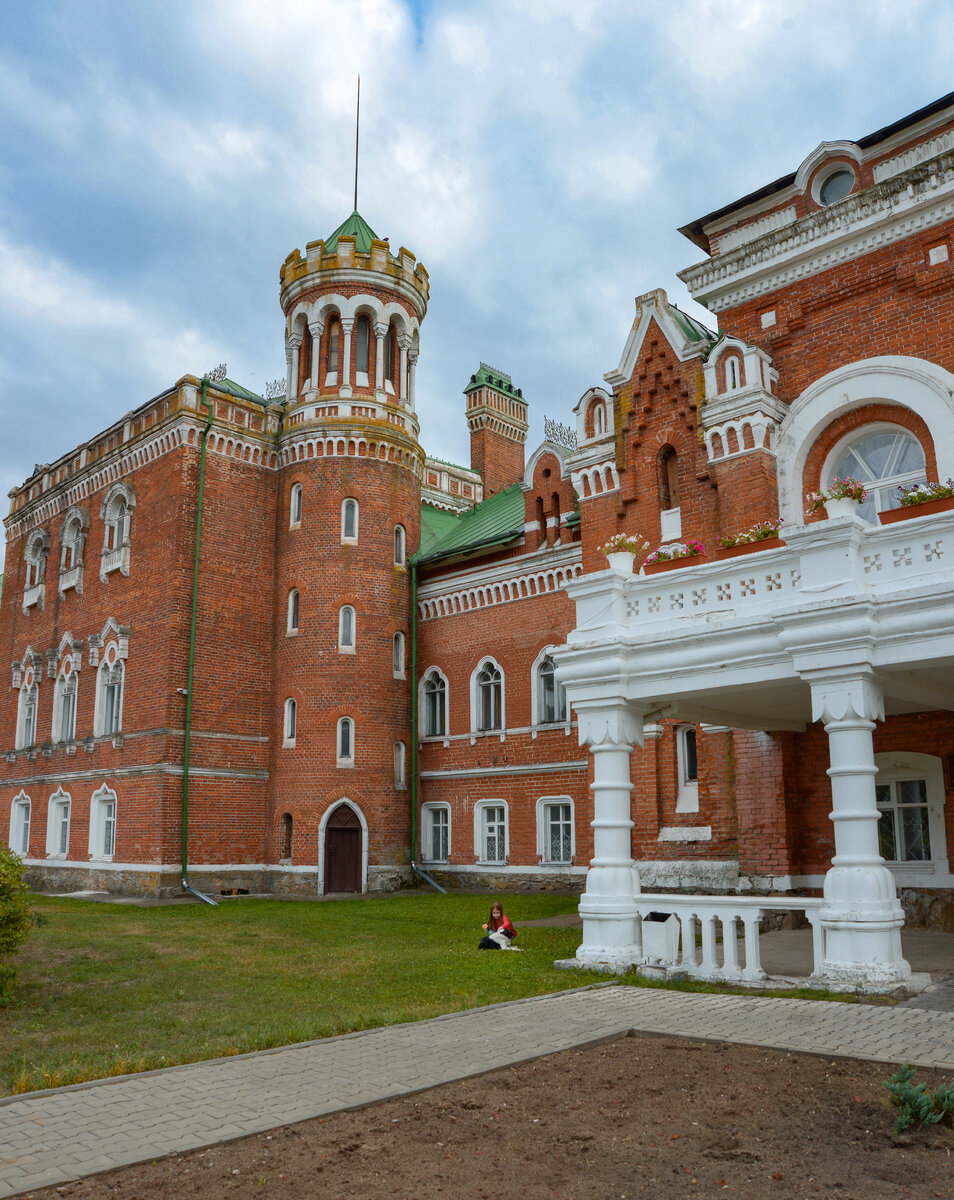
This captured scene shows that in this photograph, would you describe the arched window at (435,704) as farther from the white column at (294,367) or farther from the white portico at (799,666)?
the white portico at (799,666)

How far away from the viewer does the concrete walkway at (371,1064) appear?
5.61 m

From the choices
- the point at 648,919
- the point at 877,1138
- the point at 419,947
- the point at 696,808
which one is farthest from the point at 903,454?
the point at 877,1138

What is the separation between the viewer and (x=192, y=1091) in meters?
6.61

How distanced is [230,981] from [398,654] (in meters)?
17.3

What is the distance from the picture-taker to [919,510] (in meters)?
10.6

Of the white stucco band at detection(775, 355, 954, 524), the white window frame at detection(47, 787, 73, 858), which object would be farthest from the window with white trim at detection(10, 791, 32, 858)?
the white stucco band at detection(775, 355, 954, 524)

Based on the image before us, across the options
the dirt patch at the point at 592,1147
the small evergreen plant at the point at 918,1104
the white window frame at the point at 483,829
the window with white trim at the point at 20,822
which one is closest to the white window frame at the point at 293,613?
the white window frame at the point at 483,829

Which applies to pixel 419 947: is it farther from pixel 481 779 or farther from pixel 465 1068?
pixel 481 779

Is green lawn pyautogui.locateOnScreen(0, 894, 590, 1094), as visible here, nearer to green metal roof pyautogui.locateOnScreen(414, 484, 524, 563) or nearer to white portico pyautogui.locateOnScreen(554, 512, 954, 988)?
white portico pyautogui.locateOnScreen(554, 512, 954, 988)

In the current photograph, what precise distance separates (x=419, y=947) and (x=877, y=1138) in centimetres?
956

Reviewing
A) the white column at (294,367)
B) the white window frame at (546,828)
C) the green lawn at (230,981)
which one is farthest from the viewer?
the white column at (294,367)

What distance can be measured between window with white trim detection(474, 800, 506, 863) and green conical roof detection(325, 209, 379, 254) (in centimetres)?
1593

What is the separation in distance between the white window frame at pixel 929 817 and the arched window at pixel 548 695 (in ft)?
36.9

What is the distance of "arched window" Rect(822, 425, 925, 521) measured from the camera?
51.4ft
